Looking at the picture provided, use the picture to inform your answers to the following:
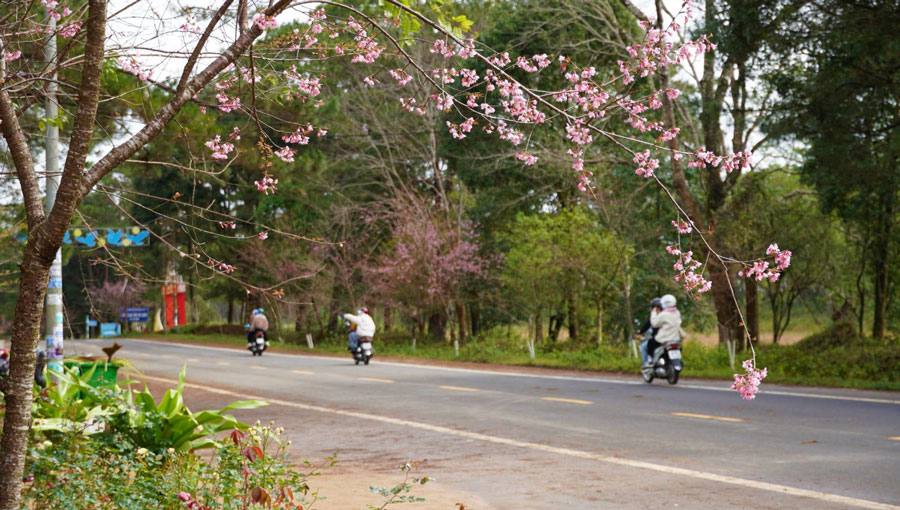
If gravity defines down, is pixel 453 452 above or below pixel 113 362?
below

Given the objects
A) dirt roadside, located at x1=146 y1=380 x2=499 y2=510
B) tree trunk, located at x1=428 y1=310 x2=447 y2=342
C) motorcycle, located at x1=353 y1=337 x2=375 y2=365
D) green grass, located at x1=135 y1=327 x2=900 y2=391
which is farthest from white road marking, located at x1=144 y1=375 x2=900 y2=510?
tree trunk, located at x1=428 y1=310 x2=447 y2=342

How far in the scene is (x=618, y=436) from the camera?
35.8 feet

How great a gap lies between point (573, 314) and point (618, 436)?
22.2 m

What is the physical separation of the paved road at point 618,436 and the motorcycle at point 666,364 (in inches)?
16.0

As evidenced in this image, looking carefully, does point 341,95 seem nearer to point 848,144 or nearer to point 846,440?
point 848,144

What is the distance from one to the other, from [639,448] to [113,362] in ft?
19.8

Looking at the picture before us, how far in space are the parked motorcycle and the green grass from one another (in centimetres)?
186

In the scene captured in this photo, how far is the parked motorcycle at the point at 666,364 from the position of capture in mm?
17641

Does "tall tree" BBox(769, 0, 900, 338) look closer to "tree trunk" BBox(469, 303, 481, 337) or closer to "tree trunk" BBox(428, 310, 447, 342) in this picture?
"tree trunk" BBox(428, 310, 447, 342)

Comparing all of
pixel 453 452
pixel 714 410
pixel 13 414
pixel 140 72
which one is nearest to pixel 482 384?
pixel 714 410

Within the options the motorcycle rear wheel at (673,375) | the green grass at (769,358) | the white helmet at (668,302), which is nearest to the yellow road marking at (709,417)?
the motorcycle rear wheel at (673,375)

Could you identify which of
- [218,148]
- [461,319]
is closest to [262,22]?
[218,148]

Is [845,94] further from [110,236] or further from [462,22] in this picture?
[462,22]

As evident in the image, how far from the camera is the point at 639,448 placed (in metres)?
9.96
